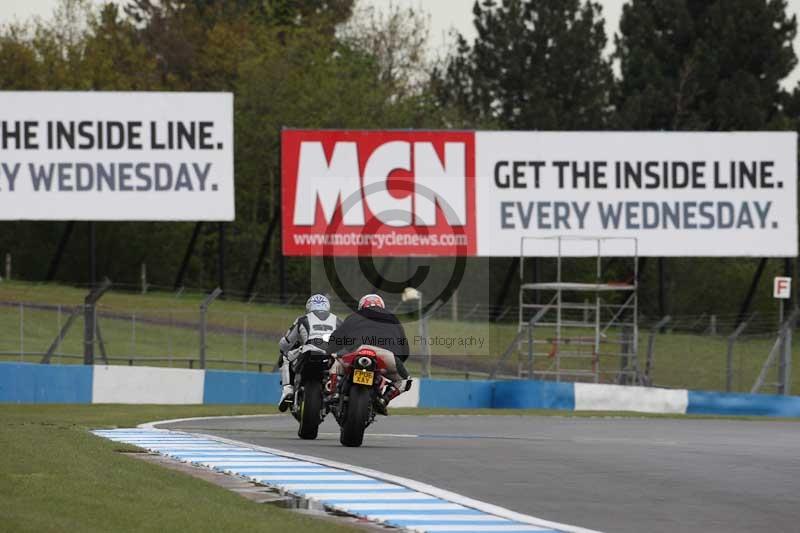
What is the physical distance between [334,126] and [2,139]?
84.0ft

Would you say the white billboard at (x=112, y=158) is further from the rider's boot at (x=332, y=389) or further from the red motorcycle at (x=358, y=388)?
the red motorcycle at (x=358, y=388)

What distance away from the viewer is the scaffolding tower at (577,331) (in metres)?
34.8

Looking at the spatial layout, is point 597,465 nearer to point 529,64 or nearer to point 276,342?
point 276,342

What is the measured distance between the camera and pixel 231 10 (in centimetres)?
8825

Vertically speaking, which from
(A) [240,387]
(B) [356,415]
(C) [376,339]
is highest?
(C) [376,339]

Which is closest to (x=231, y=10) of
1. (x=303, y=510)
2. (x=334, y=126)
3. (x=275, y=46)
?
(x=275, y=46)

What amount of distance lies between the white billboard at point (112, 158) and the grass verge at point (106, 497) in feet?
90.2

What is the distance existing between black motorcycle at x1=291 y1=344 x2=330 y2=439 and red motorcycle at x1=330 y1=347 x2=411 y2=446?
0.63 meters

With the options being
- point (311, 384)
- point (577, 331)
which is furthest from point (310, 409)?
point (577, 331)

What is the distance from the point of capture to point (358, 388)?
1619 centimetres

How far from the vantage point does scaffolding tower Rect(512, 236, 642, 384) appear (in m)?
34.8

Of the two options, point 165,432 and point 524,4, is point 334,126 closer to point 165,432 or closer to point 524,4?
point 524,4

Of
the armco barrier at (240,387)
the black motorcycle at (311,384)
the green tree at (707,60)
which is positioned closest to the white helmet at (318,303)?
the black motorcycle at (311,384)

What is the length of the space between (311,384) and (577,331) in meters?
31.9
